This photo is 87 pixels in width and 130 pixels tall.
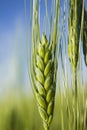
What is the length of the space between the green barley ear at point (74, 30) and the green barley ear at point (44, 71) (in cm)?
12

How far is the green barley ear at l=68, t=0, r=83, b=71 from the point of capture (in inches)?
59.0

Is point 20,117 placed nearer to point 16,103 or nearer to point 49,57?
point 16,103

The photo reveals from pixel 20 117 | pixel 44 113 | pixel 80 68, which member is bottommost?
pixel 20 117

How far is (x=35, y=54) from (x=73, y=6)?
0.26 m

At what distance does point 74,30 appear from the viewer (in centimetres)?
149

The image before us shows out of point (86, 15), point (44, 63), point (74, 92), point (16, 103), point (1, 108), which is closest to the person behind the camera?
point (44, 63)

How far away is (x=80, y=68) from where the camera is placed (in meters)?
1.54

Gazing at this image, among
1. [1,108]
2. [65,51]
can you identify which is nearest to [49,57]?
[65,51]

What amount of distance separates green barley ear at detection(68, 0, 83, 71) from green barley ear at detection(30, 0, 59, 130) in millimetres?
116

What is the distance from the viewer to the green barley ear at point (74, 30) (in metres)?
1.50

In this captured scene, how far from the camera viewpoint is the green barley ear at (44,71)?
4.42 feet

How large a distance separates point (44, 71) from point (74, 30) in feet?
0.77

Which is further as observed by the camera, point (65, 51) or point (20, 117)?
point (20, 117)

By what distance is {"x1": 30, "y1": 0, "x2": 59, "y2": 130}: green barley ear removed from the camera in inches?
53.0
